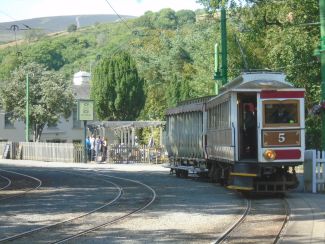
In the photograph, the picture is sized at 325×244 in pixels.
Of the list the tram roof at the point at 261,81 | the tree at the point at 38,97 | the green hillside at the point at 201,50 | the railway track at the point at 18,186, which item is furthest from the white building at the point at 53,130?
the tram roof at the point at 261,81

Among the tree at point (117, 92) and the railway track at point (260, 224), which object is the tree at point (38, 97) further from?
the railway track at point (260, 224)

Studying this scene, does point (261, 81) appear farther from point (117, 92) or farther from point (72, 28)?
point (72, 28)

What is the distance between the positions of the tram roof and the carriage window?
1.66 feet

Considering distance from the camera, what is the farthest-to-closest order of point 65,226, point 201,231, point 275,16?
point 275,16, point 65,226, point 201,231

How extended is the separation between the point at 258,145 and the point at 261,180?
1.00 m

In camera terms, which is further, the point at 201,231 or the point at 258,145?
the point at 258,145

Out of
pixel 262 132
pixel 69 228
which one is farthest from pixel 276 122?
pixel 69 228

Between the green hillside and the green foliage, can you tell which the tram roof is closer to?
the green hillside

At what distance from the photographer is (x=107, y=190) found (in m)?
20.1

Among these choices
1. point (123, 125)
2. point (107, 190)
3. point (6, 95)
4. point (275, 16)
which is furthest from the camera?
point (6, 95)

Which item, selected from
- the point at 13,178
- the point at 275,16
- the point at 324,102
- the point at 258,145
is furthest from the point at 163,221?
the point at 275,16

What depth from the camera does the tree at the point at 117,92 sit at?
66812 mm

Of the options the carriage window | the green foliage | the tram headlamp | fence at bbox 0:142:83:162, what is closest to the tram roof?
the carriage window

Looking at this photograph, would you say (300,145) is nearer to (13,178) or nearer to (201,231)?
(201,231)
